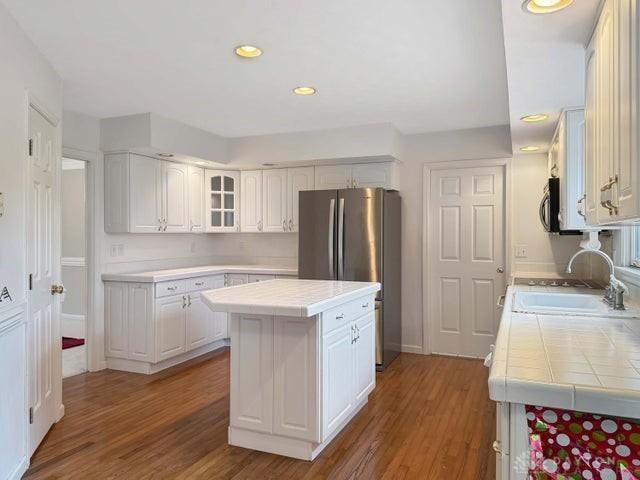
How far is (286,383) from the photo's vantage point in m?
2.62

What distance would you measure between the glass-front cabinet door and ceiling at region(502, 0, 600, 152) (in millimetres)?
3263

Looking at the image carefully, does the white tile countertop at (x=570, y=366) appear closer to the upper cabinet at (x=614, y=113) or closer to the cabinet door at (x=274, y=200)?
the upper cabinet at (x=614, y=113)

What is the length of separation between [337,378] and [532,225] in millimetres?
2758

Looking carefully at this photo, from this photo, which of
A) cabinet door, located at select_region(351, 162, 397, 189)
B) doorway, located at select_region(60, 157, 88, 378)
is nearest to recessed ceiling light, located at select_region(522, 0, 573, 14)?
cabinet door, located at select_region(351, 162, 397, 189)

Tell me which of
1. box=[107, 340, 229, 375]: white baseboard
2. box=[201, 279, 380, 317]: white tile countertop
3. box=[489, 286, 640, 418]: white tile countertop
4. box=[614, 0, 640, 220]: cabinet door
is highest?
box=[614, 0, 640, 220]: cabinet door

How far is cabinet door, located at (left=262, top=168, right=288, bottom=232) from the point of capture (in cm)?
519

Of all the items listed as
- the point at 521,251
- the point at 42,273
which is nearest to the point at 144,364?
the point at 42,273

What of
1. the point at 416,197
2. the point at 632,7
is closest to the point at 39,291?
→ the point at 632,7

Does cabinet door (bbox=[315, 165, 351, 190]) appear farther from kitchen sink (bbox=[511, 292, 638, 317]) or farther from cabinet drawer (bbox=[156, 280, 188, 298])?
kitchen sink (bbox=[511, 292, 638, 317])

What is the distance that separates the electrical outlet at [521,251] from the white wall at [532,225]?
3 cm

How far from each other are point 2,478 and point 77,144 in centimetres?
282

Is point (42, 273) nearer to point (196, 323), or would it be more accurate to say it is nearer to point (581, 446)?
point (196, 323)

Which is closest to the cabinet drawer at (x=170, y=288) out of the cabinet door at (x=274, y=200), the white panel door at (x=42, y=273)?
the white panel door at (x=42, y=273)

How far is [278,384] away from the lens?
2.64 meters
